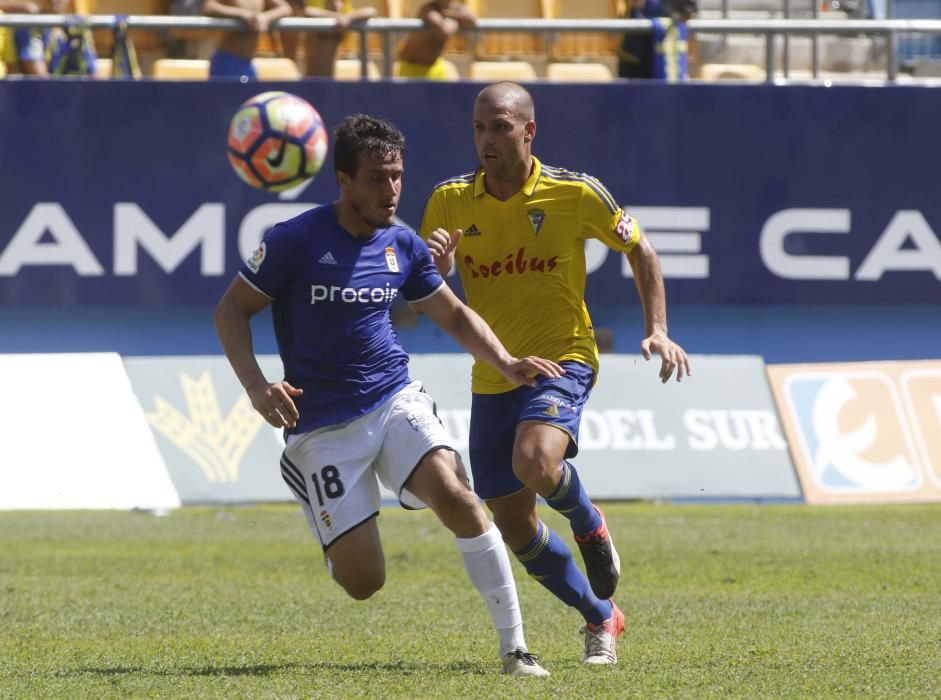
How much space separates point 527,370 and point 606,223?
42.3 inches

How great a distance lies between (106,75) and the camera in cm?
1530

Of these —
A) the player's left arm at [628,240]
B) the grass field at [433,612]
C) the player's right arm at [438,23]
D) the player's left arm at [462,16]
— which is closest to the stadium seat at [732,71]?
the player's left arm at [462,16]

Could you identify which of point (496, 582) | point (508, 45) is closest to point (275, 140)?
point (508, 45)

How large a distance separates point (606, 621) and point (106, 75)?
9.81m

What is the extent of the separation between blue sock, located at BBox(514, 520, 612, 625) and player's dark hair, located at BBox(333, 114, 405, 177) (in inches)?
72.6

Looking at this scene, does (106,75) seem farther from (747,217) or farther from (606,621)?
(606,621)

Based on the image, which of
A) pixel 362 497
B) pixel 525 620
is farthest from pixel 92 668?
pixel 525 620

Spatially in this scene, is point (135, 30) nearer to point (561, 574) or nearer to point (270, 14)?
point (270, 14)

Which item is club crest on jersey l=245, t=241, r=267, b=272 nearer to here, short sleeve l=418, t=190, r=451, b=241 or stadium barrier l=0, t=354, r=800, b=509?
short sleeve l=418, t=190, r=451, b=241

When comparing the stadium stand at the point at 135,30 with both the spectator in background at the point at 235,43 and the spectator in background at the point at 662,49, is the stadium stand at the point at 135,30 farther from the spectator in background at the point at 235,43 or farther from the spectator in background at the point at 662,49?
the spectator in background at the point at 662,49

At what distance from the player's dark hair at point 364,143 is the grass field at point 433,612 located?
2161 mm

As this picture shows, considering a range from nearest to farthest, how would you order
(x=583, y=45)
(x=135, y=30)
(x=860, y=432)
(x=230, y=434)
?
(x=230, y=434), (x=860, y=432), (x=135, y=30), (x=583, y=45)

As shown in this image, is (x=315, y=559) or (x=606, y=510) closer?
(x=315, y=559)

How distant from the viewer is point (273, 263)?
6859mm
